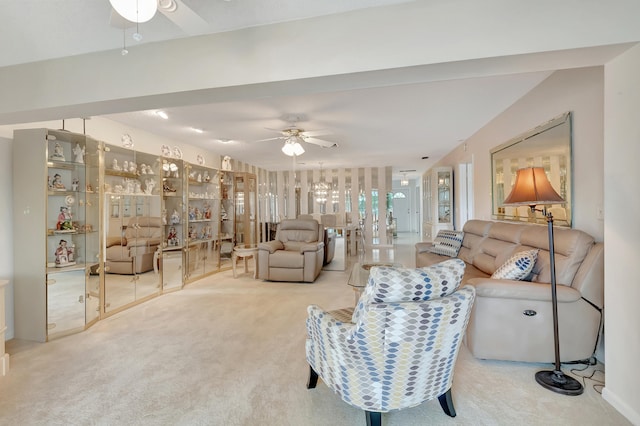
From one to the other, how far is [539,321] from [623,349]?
460 mm

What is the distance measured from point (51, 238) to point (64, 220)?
23 centimetres

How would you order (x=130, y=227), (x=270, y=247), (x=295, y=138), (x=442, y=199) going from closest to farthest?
1. (x=130, y=227)
2. (x=295, y=138)
3. (x=270, y=247)
4. (x=442, y=199)

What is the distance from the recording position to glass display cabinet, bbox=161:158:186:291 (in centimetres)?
430

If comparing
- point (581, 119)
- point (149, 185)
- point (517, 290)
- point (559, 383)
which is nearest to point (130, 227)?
point (149, 185)

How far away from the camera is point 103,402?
182 cm

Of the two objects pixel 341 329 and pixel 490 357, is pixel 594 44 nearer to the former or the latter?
pixel 341 329

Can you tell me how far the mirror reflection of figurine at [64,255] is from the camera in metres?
2.91

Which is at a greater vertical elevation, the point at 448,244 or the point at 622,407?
the point at 448,244

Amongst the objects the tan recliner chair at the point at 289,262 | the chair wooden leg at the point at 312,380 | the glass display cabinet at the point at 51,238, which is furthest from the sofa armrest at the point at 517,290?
the glass display cabinet at the point at 51,238

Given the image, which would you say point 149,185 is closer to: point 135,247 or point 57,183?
point 135,247

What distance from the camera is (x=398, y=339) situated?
137 centimetres

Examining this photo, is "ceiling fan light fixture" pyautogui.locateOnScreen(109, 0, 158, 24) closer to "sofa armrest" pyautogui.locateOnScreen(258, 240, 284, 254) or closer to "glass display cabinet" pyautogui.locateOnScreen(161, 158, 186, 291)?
"glass display cabinet" pyautogui.locateOnScreen(161, 158, 186, 291)

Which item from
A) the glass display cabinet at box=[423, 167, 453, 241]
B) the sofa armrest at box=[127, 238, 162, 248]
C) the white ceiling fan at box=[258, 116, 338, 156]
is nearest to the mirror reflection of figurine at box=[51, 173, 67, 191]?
the sofa armrest at box=[127, 238, 162, 248]

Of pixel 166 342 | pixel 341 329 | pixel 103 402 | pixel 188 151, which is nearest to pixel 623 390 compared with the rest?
pixel 341 329
